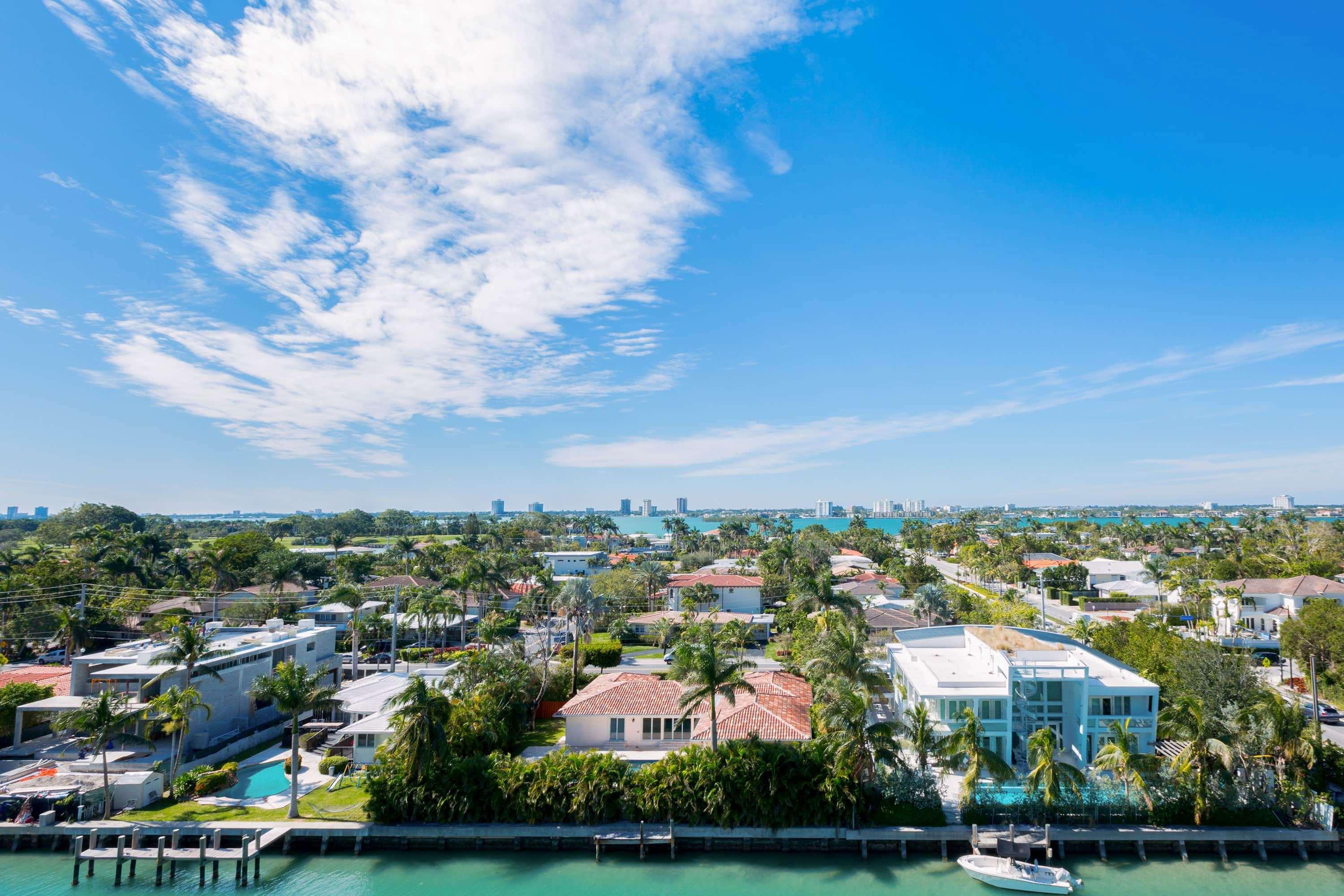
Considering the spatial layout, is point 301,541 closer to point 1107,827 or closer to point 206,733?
point 206,733

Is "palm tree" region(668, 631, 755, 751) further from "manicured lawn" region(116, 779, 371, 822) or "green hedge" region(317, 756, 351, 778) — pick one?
"green hedge" region(317, 756, 351, 778)

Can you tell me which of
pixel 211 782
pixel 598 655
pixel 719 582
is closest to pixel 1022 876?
pixel 598 655

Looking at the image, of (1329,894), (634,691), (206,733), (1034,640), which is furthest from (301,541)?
(1329,894)

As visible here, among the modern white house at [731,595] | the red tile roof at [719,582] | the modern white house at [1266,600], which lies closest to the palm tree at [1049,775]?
the modern white house at [1266,600]

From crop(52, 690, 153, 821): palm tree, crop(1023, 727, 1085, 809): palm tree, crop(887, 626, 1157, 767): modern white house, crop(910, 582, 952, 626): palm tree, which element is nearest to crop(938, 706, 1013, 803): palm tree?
crop(1023, 727, 1085, 809): palm tree

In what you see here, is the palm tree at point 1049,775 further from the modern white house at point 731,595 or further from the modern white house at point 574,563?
the modern white house at point 574,563

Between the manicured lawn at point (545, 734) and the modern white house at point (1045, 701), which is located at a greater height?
the modern white house at point (1045, 701)
